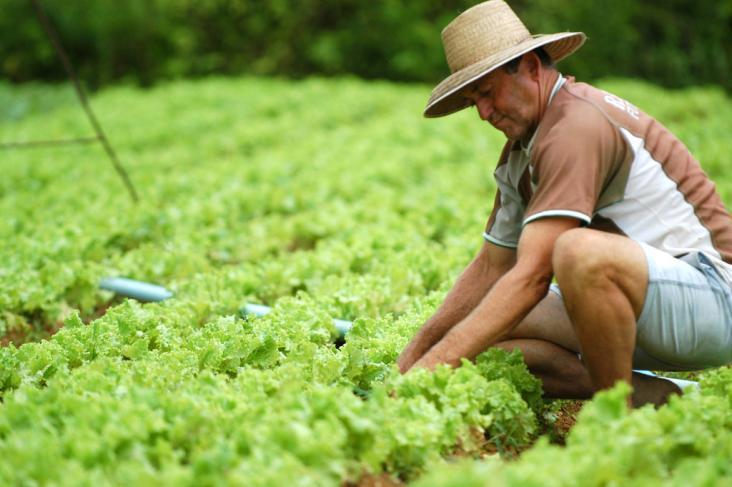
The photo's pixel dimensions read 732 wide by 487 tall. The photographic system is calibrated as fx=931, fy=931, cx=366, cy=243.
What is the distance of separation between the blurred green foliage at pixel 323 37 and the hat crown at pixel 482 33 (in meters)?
18.9

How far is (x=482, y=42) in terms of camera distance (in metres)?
3.75

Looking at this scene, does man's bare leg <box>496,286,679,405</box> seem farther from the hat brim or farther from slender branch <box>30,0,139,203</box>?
slender branch <box>30,0,139,203</box>

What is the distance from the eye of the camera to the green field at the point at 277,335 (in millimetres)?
2973

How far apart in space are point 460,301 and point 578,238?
837mm

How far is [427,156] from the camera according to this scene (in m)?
10.6

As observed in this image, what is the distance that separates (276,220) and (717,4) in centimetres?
1785

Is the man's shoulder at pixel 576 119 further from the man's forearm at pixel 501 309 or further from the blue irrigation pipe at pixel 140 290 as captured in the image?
the blue irrigation pipe at pixel 140 290

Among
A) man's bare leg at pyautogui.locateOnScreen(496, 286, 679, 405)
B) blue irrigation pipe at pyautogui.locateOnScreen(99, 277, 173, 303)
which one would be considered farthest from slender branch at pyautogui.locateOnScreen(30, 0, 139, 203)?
man's bare leg at pyautogui.locateOnScreen(496, 286, 679, 405)

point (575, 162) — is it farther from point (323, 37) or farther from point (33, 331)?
point (323, 37)

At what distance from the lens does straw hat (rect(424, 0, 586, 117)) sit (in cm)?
366

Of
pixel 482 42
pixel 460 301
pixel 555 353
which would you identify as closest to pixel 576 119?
pixel 482 42

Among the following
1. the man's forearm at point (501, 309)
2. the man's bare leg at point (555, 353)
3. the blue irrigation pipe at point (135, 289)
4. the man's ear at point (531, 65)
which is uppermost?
the man's ear at point (531, 65)

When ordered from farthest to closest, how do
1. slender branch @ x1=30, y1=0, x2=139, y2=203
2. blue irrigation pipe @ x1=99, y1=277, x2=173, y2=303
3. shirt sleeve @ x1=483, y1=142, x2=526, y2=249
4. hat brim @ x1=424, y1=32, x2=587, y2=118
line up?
slender branch @ x1=30, y1=0, x2=139, y2=203
blue irrigation pipe @ x1=99, y1=277, x2=173, y2=303
shirt sleeve @ x1=483, y1=142, x2=526, y2=249
hat brim @ x1=424, y1=32, x2=587, y2=118

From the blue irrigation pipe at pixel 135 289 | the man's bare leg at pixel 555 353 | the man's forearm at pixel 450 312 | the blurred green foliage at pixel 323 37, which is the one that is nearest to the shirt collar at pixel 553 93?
the man's forearm at pixel 450 312
